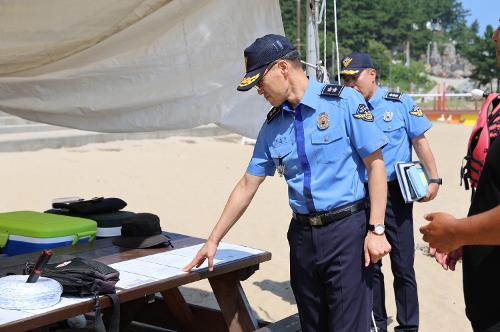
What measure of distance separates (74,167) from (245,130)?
8.39 m

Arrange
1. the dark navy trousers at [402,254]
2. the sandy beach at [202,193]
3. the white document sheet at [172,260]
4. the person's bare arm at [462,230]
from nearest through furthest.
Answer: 1. the person's bare arm at [462,230]
2. the white document sheet at [172,260]
3. the dark navy trousers at [402,254]
4. the sandy beach at [202,193]

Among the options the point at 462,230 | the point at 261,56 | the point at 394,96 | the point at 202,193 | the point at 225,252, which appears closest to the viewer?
the point at 462,230

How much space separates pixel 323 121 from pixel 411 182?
122 centimetres

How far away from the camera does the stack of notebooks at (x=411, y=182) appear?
369cm

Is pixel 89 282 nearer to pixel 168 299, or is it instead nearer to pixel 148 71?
pixel 168 299

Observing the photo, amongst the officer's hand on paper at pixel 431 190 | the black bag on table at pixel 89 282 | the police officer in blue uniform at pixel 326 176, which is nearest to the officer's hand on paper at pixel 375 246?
the police officer in blue uniform at pixel 326 176

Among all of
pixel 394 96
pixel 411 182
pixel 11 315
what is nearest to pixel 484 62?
pixel 394 96

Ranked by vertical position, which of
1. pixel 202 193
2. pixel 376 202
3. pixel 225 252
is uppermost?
pixel 376 202

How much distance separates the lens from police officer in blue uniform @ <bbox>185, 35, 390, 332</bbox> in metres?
2.62

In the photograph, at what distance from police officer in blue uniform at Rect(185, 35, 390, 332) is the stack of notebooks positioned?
103 cm

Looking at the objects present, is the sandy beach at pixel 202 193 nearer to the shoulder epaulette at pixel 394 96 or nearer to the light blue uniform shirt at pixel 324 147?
the shoulder epaulette at pixel 394 96

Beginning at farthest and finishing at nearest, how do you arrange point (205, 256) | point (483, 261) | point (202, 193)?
point (202, 193) < point (205, 256) < point (483, 261)

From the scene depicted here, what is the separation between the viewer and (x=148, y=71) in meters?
3.94

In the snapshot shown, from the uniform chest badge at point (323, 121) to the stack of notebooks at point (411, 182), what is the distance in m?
1.20
